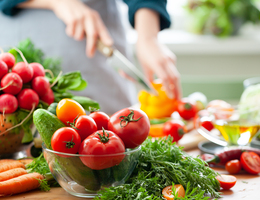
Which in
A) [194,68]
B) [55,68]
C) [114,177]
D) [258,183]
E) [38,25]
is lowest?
[194,68]

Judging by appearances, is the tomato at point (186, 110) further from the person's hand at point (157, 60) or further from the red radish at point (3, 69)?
the red radish at point (3, 69)

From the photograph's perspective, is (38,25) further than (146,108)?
No

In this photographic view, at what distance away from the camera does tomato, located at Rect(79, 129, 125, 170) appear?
0.67 meters

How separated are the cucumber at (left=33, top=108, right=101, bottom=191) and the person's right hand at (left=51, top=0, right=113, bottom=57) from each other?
74 cm

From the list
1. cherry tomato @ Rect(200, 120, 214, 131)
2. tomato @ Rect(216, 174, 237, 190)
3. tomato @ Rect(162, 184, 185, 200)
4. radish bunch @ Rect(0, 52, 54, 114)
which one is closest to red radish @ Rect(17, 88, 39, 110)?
radish bunch @ Rect(0, 52, 54, 114)

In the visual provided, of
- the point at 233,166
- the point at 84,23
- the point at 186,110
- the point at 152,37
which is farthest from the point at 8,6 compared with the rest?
the point at 233,166

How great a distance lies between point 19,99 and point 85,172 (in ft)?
1.10

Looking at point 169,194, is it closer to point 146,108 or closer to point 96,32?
point 96,32

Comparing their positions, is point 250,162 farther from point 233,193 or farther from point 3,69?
point 3,69

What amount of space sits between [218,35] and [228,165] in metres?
2.59

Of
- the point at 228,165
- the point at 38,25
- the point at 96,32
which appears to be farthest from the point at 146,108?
the point at 228,165

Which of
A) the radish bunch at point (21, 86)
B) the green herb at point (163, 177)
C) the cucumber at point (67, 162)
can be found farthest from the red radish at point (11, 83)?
the green herb at point (163, 177)

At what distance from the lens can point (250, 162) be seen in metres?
0.93

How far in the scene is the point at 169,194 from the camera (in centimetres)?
70
